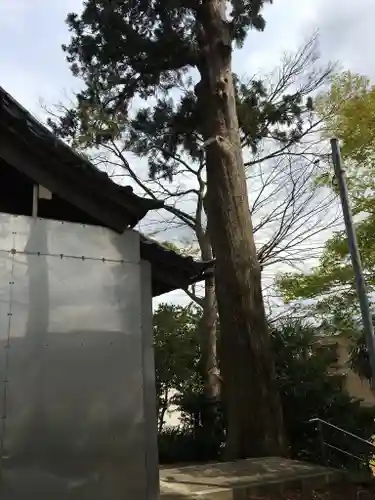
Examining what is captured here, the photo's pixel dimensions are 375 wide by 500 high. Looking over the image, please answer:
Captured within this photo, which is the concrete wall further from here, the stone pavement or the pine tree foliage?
the pine tree foliage

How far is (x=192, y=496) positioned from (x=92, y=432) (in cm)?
150

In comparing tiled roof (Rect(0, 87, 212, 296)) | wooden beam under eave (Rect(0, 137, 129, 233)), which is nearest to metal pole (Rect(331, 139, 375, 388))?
tiled roof (Rect(0, 87, 212, 296))

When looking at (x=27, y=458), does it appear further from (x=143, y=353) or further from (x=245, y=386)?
(x=245, y=386)

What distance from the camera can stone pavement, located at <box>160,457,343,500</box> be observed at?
224 inches

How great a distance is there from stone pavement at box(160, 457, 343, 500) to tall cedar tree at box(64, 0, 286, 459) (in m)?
0.85

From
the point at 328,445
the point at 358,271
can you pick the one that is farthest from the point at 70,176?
the point at 328,445

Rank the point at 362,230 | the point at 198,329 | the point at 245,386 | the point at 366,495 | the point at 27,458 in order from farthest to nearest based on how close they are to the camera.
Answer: the point at 198,329 < the point at 362,230 < the point at 245,386 < the point at 366,495 < the point at 27,458

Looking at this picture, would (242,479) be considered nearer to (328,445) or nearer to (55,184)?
(328,445)

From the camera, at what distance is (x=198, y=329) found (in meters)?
17.5

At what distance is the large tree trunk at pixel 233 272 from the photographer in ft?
25.8

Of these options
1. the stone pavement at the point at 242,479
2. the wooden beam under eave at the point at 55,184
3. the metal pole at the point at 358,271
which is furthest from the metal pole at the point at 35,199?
the stone pavement at the point at 242,479

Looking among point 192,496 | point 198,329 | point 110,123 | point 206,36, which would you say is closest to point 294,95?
point 206,36

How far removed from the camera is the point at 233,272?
8.67m

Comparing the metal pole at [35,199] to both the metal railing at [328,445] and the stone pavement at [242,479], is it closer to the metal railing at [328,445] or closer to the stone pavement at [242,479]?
the stone pavement at [242,479]
